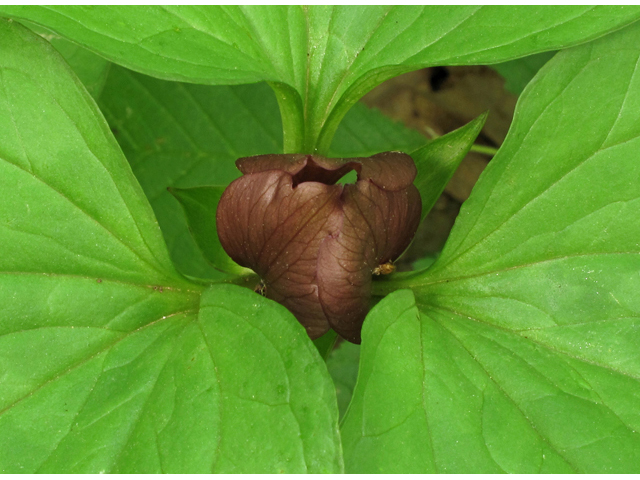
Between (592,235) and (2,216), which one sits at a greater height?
(2,216)

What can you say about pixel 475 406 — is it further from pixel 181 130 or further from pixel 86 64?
pixel 181 130

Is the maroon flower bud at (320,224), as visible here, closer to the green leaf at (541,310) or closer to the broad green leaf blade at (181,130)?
the green leaf at (541,310)

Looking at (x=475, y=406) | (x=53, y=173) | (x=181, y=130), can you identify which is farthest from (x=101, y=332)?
(x=181, y=130)

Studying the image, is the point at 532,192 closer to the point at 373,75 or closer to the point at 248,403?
the point at 373,75

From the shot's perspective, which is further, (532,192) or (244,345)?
(532,192)

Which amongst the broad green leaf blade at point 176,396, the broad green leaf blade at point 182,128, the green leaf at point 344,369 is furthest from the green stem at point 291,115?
the green leaf at point 344,369

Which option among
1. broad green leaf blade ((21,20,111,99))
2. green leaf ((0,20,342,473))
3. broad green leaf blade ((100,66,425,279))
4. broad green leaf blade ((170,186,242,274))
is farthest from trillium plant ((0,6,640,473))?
broad green leaf blade ((100,66,425,279))

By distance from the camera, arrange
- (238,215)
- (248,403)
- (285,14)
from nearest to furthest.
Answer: (248,403), (238,215), (285,14)

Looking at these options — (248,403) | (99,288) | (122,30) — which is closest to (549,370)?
(248,403)
